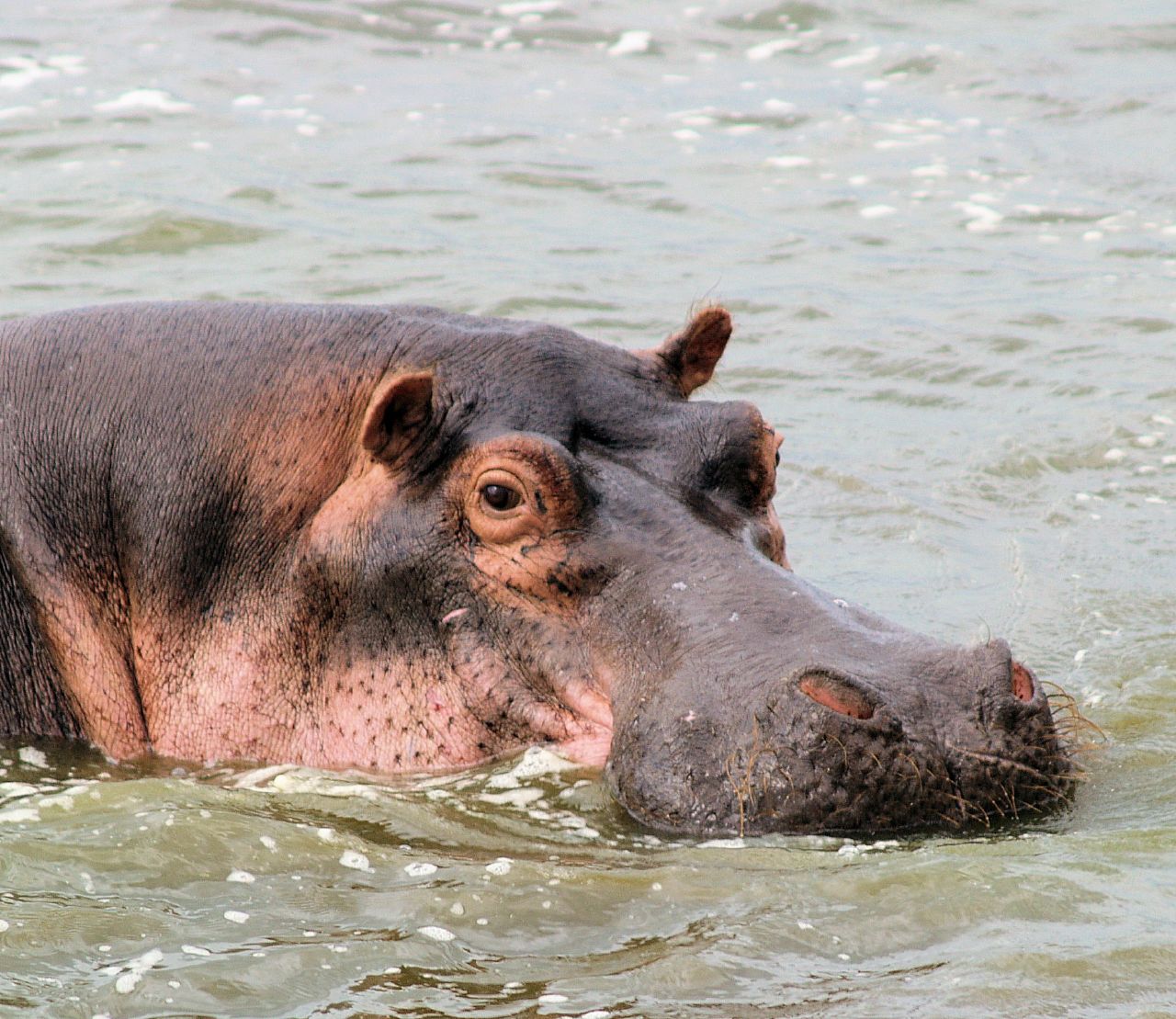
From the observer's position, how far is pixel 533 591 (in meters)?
5.34

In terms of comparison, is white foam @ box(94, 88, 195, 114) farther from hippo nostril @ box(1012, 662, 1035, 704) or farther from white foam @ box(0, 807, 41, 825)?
hippo nostril @ box(1012, 662, 1035, 704)

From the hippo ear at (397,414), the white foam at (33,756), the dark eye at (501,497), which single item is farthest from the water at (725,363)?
the hippo ear at (397,414)

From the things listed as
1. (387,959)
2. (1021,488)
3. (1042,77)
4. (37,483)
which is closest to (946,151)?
(1042,77)

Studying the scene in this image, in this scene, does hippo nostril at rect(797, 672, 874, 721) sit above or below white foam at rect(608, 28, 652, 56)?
below

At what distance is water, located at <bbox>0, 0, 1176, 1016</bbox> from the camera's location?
14.3 ft

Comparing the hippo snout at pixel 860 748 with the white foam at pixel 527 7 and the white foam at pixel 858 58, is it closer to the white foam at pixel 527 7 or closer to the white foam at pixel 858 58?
the white foam at pixel 858 58

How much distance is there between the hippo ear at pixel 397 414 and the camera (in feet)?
17.7

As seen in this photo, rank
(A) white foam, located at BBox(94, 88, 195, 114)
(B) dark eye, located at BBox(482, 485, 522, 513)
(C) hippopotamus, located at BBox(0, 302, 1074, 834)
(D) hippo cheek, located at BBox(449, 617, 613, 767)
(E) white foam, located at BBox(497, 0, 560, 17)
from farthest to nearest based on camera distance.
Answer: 1. (E) white foam, located at BBox(497, 0, 560, 17)
2. (A) white foam, located at BBox(94, 88, 195, 114)
3. (B) dark eye, located at BBox(482, 485, 522, 513)
4. (D) hippo cheek, located at BBox(449, 617, 613, 767)
5. (C) hippopotamus, located at BBox(0, 302, 1074, 834)

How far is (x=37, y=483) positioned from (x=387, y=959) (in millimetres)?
2211

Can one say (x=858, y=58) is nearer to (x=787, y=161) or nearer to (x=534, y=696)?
(x=787, y=161)

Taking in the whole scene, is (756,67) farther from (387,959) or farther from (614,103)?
(387,959)

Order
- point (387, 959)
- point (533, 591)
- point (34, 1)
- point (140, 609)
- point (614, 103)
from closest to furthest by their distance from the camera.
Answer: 1. point (387, 959)
2. point (533, 591)
3. point (140, 609)
4. point (614, 103)
5. point (34, 1)

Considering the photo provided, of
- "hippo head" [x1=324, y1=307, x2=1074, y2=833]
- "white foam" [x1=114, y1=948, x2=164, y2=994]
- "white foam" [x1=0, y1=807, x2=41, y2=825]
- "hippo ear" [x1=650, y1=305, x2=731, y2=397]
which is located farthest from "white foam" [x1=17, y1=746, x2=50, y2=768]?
"hippo ear" [x1=650, y1=305, x2=731, y2=397]

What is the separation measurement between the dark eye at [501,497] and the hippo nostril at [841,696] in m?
1.10
